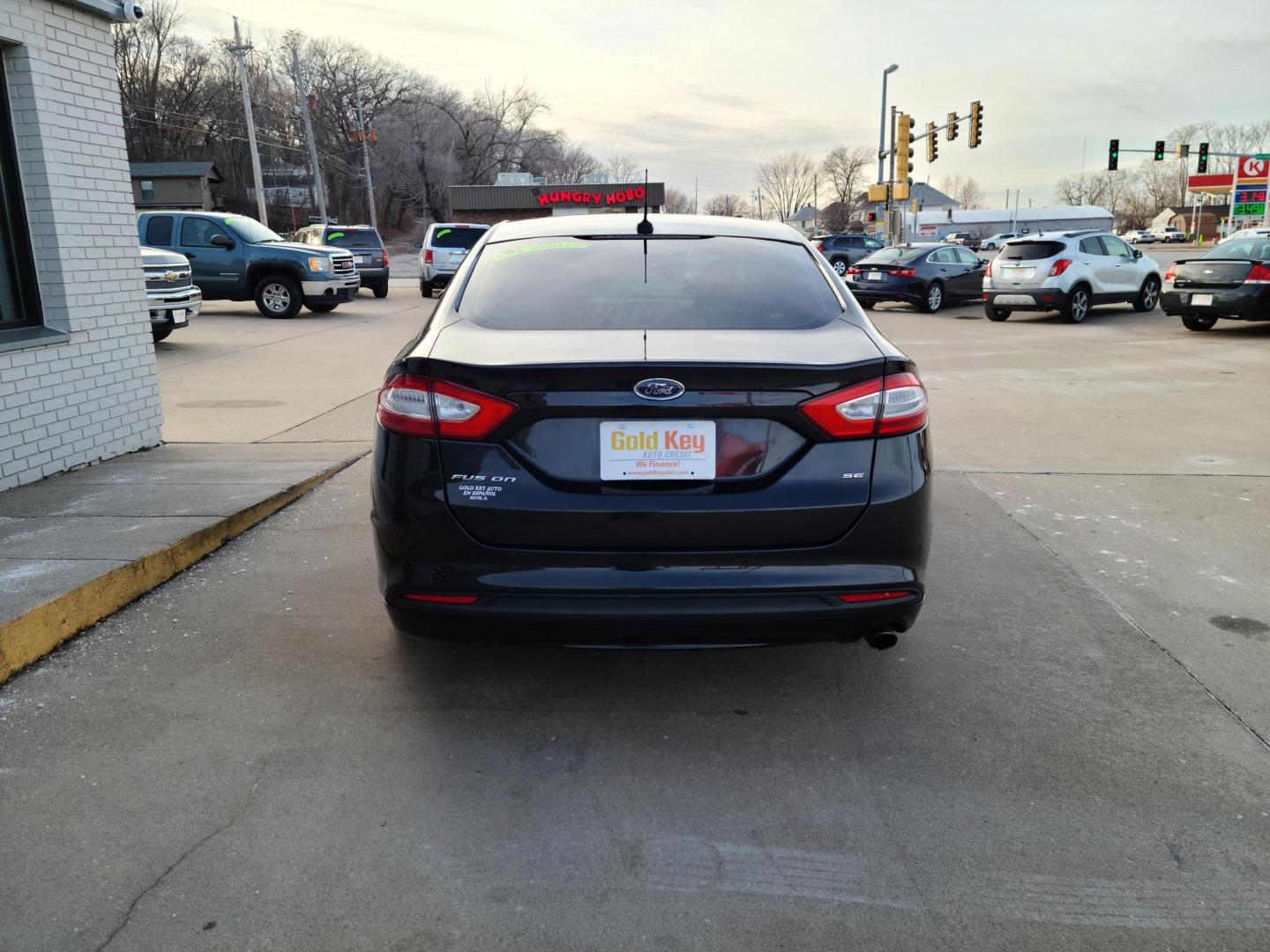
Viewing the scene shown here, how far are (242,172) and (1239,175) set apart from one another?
69934 millimetres

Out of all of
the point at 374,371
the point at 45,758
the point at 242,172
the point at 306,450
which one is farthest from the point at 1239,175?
the point at 242,172

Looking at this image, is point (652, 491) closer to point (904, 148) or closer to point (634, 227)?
point (634, 227)

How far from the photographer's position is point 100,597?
4.07 meters

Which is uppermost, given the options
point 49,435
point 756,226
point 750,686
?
point 756,226

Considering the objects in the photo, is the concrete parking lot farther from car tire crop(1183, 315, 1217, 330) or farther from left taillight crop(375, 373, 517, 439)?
car tire crop(1183, 315, 1217, 330)

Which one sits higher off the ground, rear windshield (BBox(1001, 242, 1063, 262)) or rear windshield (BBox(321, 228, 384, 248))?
rear windshield (BBox(321, 228, 384, 248))

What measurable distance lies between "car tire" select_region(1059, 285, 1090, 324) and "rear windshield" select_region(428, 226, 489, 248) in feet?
46.3

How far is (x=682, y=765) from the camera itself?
3.04 m

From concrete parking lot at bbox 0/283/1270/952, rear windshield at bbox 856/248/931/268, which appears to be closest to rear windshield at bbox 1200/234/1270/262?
rear windshield at bbox 856/248/931/268

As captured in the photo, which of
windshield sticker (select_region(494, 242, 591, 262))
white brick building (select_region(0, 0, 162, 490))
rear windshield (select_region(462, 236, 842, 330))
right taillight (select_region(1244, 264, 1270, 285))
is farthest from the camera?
right taillight (select_region(1244, 264, 1270, 285))

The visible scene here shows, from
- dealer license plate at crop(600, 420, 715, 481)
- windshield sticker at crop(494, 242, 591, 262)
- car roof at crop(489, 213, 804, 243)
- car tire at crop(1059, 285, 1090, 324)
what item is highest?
car roof at crop(489, 213, 804, 243)

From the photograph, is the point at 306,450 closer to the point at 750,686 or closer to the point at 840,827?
the point at 750,686

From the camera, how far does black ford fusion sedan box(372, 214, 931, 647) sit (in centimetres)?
285

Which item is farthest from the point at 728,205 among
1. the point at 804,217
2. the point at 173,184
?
the point at 173,184
